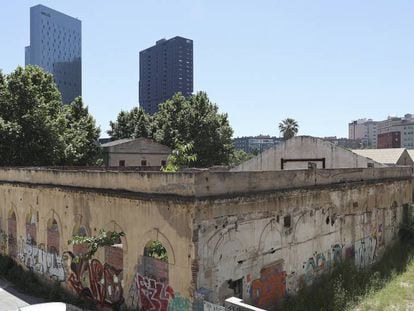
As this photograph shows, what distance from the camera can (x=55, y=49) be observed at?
12056cm

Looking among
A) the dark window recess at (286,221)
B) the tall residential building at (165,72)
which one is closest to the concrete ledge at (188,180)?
the dark window recess at (286,221)

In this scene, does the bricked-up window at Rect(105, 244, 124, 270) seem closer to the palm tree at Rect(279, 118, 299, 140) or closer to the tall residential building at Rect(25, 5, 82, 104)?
the palm tree at Rect(279, 118, 299, 140)

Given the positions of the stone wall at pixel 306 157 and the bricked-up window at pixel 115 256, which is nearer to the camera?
the bricked-up window at pixel 115 256

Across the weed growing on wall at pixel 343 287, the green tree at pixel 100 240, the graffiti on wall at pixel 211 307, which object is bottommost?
the weed growing on wall at pixel 343 287

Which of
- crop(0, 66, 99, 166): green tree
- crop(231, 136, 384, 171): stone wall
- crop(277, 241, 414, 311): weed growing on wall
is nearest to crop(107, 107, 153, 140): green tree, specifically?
crop(0, 66, 99, 166): green tree

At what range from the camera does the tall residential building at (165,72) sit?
387 ft

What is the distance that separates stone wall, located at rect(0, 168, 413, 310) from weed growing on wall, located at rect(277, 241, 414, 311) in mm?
373

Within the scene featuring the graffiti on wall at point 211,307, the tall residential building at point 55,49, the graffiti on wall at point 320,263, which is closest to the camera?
the graffiti on wall at point 211,307

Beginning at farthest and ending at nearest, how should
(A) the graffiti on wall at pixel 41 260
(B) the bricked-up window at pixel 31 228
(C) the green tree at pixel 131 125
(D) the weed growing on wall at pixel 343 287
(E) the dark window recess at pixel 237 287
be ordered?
1. (C) the green tree at pixel 131 125
2. (B) the bricked-up window at pixel 31 228
3. (A) the graffiti on wall at pixel 41 260
4. (D) the weed growing on wall at pixel 343 287
5. (E) the dark window recess at pixel 237 287

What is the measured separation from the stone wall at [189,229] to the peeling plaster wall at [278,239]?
0.11 feet

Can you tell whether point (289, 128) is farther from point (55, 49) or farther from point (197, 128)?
A: point (55, 49)

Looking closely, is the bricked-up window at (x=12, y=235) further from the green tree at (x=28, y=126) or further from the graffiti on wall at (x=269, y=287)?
the graffiti on wall at (x=269, y=287)

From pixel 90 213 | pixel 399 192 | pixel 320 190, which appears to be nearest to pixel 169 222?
pixel 90 213

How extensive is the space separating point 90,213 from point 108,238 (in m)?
1.33
